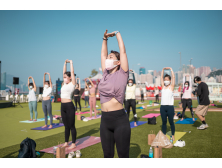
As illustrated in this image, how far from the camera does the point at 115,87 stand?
7.68 feet

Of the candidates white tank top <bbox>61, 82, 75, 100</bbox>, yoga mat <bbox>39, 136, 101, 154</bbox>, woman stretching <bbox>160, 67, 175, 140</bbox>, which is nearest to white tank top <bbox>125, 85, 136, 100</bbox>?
woman stretching <bbox>160, 67, 175, 140</bbox>

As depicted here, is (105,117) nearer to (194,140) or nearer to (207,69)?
(194,140)

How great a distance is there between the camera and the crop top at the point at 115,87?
2.35 meters

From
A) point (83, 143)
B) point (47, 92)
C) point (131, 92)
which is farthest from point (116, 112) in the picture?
point (47, 92)

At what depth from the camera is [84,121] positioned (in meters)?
10.3

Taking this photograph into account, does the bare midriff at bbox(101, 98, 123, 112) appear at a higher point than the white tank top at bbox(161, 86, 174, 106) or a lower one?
higher

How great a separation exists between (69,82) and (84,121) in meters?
5.31

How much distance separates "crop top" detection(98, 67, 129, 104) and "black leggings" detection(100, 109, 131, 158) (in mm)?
188

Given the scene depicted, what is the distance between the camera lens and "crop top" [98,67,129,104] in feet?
7.72

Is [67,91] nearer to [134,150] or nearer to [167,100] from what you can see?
[134,150]

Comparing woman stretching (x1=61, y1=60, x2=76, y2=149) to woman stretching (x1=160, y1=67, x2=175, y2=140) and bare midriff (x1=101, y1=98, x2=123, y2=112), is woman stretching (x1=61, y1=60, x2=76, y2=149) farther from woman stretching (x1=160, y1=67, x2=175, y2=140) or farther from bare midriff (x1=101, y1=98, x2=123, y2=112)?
bare midriff (x1=101, y1=98, x2=123, y2=112)

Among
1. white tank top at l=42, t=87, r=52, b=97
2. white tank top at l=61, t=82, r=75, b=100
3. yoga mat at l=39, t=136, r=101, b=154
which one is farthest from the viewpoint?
white tank top at l=42, t=87, r=52, b=97

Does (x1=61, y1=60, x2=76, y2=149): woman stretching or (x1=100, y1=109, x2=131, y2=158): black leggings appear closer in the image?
(x1=100, y1=109, x2=131, y2=158): black leggings

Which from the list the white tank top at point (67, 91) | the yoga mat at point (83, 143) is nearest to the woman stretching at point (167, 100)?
the yoga mat at point (83, 143)
